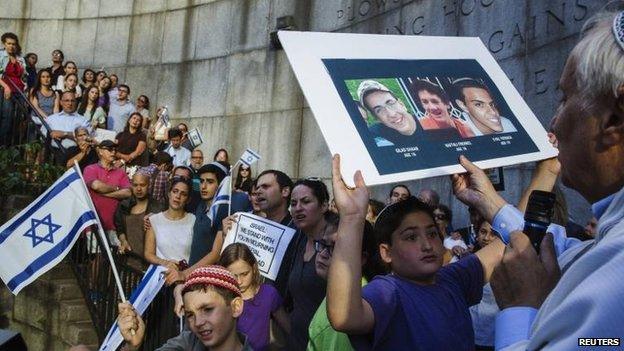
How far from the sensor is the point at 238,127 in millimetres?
13609

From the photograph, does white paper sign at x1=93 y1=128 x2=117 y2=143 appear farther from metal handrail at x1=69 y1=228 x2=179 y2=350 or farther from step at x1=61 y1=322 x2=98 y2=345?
step at x1=61 y1=322 x2=98 y2=345

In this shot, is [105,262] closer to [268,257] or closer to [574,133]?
[268,257]

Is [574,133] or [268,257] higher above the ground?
[574,133]

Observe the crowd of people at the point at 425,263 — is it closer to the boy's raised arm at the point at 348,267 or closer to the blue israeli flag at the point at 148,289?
the boy's raised arm at the point at 348,267

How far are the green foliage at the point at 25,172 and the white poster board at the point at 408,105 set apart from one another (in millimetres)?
7738

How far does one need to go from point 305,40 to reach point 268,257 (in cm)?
267

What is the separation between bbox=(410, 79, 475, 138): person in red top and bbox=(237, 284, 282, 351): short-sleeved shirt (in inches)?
80.5

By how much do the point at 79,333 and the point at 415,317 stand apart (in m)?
5.66

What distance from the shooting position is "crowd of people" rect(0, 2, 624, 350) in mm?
1095

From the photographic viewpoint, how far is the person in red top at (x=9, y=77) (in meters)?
10.1

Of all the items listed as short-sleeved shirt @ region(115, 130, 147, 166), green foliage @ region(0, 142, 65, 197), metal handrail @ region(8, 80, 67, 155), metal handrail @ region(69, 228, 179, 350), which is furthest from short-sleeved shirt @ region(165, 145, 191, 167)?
metal handrail @ region(69, 228, 179, 350)

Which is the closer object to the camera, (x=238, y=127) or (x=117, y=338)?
(x=117, y=338)

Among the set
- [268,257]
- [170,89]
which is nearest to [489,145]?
[268,257]

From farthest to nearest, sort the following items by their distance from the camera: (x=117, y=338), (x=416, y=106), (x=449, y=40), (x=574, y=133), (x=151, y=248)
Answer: (x=151, y=248)
(x=117, y=338)
(x=449, y=40)
(x=416, y=106)
(x=574, y=133)
